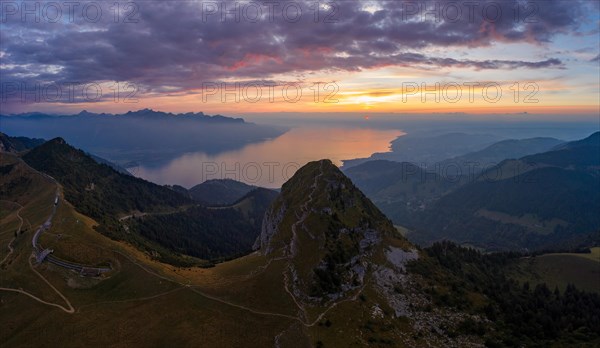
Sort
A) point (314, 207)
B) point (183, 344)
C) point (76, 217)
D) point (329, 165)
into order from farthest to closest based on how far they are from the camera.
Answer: point (329, 165) < point (76, 217) < point (314, 207) < point (183, 344)

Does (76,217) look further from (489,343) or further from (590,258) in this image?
(590,258)

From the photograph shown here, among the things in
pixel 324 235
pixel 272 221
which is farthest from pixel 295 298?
pixel 272 221

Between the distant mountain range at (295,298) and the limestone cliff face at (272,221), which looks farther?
the limestone cliff face at (272,221)

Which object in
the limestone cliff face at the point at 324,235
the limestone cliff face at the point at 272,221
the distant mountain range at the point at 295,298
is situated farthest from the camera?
the limestone cliff face at the point at 272,221

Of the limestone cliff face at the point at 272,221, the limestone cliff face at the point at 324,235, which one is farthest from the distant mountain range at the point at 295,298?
the limestone cliff face at the point at 272,221

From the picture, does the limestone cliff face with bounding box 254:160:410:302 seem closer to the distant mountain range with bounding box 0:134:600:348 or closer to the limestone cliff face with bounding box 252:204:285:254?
the limestone cliff face with bounding box 252:204:285:254

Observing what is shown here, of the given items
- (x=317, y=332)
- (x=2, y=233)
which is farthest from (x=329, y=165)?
(x=2, y=233)

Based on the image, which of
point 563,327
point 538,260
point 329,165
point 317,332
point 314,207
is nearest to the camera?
point 317,332

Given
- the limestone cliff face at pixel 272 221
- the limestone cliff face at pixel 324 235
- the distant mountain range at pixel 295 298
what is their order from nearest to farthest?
the distant mountain range at pixel 295 298 < the limestone cliff face at pixel 324 235 < the limestone cliff face at pixel 272 221

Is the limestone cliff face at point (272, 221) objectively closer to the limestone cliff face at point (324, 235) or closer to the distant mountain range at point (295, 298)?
the limestone cliff face at point (324, 235)

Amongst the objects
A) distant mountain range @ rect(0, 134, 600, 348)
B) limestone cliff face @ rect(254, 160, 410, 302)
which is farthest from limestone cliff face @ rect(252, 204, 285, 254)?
distant mountain range @ rect(0, 134, 600, 348)

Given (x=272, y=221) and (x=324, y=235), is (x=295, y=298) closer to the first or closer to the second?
(x=324, y=235)
